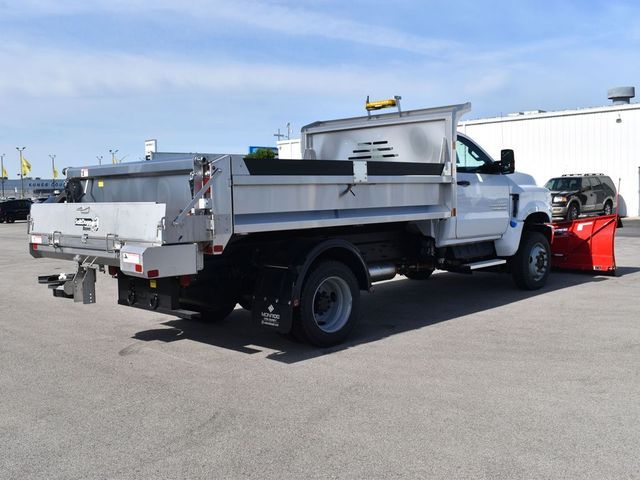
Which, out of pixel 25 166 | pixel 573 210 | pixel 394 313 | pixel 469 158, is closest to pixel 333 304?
pixel 394 313

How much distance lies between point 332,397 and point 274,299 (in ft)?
5.15

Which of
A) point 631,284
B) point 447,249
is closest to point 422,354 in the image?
point 447,249

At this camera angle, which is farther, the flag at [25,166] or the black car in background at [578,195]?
the flag at [25,166]

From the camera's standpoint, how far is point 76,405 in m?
5.36

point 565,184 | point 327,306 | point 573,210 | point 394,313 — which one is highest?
point 565,184

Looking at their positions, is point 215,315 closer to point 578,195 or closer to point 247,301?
point 247,301

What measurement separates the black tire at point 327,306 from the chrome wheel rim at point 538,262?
4.43m

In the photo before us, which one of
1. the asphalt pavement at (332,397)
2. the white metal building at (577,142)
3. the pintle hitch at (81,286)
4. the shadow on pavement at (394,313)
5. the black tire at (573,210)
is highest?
the white metal building at (577,142)

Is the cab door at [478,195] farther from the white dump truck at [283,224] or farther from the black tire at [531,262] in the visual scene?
the black tire at [531,262]

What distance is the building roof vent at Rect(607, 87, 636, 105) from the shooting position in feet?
105

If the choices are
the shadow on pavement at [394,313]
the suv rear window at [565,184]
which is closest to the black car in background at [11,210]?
the suv rear window at [565,184]

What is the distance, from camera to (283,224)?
661 cm

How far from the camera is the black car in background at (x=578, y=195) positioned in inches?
977

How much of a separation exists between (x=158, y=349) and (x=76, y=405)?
1.91 metres
